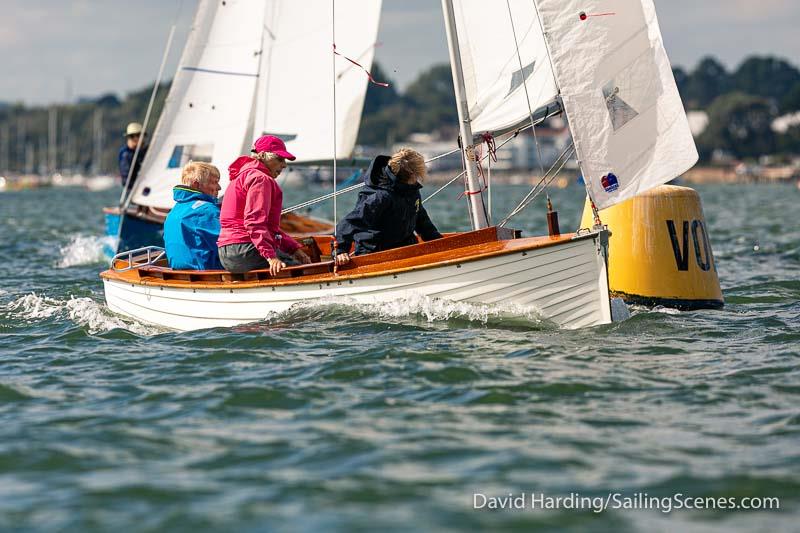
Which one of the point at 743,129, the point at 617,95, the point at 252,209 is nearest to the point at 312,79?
the point at 252,209

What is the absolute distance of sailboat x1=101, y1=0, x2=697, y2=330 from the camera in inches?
340

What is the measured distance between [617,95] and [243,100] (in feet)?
30.4

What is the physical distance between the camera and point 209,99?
57.5 ft

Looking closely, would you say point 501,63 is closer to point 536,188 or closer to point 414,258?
point 536,188

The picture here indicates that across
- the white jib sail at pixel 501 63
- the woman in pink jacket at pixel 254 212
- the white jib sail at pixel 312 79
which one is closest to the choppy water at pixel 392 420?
the woman in pink jacket at pixel 254 212

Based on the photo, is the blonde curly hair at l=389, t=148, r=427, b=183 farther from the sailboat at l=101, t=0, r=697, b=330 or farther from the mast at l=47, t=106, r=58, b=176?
the mast at l=47, t=106, r=58, b=176

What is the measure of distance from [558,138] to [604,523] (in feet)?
645

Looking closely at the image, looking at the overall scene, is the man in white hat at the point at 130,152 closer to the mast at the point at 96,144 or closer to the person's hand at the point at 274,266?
the person's hand at the point at 274,266

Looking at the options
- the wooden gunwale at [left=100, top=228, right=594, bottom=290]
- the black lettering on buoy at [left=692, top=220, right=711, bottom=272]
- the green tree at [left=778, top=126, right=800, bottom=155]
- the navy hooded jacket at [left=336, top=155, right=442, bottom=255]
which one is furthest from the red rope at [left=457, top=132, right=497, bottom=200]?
the green tree at [left=778, top=126, right=800, bottom=155]

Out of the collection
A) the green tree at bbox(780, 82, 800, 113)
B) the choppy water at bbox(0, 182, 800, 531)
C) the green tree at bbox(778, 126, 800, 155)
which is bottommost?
the choppy water at bbox(0, 182, 800, 531)

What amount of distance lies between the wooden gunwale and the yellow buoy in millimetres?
1903

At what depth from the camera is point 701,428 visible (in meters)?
6.22

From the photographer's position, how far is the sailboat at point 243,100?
52.3ft

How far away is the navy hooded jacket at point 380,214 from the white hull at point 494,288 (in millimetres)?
514
